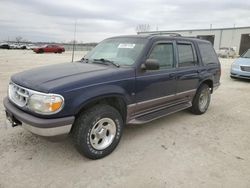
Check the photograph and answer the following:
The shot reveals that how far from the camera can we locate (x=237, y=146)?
385 centimetres

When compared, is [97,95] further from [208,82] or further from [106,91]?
[208,82]

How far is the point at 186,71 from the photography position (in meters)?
4.66

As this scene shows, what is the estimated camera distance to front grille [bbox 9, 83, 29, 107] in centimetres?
301

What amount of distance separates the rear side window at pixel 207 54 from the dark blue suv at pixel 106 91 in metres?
0.42

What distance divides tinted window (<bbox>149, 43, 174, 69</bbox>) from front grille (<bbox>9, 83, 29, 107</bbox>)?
6.87 feet

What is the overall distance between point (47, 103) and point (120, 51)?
1.78 m

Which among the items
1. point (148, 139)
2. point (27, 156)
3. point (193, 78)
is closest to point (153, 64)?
point (148, 139)

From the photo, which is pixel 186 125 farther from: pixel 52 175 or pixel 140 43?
pixel 52 175

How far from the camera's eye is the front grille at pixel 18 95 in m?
3.01

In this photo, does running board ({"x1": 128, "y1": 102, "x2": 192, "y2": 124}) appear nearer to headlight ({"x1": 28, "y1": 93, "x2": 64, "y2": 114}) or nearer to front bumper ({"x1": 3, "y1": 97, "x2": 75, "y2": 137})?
front bumper ({"x1": 3, "y1": 97, "x2": 75, "y2": 137})

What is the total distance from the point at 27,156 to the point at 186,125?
10.2 feet

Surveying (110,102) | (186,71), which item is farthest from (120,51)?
(186,71)

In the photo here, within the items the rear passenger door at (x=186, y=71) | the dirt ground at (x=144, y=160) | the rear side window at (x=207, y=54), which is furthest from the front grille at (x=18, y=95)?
the rear side window at (x=207, y=54)

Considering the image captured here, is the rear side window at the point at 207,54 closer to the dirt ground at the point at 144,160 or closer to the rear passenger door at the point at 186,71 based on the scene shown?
the rear passenger door at the point at 186,71
